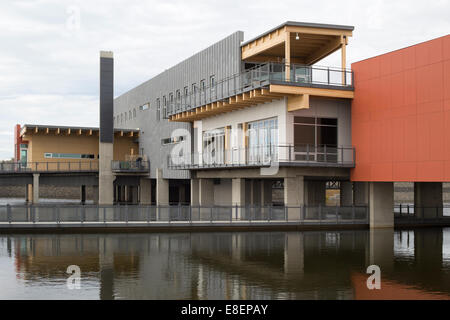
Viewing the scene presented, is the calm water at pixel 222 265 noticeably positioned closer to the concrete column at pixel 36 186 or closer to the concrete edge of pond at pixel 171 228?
the concrete edge of pond at pixel 171 228

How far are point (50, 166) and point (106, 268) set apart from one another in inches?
1774

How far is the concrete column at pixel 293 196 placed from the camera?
33.6 meters

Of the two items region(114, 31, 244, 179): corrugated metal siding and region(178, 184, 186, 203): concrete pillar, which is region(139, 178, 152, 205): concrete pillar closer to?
region(114, 31, 244, 179): corrugated metal siding

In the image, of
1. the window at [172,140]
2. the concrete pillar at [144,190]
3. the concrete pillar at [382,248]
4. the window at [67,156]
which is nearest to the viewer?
the concrete pillar at [382,248]

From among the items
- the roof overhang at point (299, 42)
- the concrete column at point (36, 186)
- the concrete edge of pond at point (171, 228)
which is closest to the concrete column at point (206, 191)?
the roof overhang at point (299, 42)

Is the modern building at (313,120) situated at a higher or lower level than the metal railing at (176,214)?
higher

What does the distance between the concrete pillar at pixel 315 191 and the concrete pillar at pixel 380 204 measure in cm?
1081

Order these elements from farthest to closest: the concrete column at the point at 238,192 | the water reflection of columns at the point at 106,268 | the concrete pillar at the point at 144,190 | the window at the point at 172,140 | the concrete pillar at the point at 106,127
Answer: the concrete pillar at the point at 144,190
the concrete pillar at the point at 106,127
the window at the point at 172,140
the concrete column at the point at 238,192
the water reflection of columns at the point at 106,268

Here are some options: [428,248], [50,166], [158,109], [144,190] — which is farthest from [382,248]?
[50,166]

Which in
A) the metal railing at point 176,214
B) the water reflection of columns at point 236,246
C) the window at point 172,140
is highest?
the window at point 172,140

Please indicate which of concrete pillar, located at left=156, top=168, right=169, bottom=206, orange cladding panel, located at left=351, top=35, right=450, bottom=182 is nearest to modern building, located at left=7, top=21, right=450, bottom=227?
orange cladding panel, located at left=351, top=35, right=450, bottom=182

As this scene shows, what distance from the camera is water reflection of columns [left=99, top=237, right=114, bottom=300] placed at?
15.2 m

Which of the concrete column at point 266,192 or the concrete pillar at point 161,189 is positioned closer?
the concrete column at point 266,192

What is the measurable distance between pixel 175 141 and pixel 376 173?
22.2 metres
